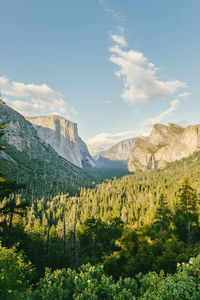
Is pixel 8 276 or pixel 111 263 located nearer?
pixel 8 276

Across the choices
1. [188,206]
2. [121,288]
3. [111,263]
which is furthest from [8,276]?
[188,206]

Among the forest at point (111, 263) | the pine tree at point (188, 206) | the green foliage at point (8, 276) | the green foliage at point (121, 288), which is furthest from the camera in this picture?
the pine tree at point (188, 206)

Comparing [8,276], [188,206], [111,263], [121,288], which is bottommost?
[111,263]

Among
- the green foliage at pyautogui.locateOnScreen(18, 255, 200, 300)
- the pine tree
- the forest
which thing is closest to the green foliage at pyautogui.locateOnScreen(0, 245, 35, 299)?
the forest

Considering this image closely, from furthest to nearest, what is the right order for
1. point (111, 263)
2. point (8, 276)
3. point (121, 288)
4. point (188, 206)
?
point (188, 206), point (111, 263), point (121, 288), point (8, 276)

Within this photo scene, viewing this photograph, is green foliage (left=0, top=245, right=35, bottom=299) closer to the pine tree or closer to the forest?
the forest

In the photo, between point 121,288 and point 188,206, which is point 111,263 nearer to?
point 121,288

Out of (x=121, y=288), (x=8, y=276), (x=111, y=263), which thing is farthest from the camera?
(x=111, y=263)

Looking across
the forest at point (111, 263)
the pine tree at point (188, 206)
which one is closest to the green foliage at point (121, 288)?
the forest at point (111, 263)

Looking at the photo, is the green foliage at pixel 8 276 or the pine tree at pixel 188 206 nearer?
the green foliage at pixel 8 276

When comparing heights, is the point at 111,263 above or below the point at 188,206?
below

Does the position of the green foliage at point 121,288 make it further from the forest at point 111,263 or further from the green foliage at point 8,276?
the green foliage at point 8,276

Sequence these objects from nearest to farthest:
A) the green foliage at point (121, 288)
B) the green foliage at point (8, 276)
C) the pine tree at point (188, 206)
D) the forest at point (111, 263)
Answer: the green foliage at point (121, 288) → the green foliage at point (8, 276) → the forest at point (111, 263) → the pine tree at point (188, 206)

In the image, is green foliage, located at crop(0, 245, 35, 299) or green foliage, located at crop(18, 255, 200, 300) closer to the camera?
green foliage, located at crop(18, 255, 200, 300)
